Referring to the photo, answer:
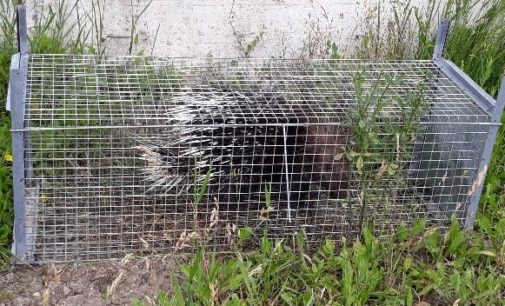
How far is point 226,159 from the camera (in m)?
3.26

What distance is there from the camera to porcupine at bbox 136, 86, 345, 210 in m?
3.19

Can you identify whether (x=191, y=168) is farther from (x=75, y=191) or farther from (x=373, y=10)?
(x=373, y=10)

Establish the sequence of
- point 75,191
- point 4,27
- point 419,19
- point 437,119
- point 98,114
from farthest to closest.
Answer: point 419,19 → point 4,27 → point 437,119 → point 75,191 → point 98,114

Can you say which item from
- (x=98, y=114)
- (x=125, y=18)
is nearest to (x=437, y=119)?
(x=98, y=114)

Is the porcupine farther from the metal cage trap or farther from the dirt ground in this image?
the dirt ground

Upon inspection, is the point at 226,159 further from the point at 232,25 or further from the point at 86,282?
the point at 232,25

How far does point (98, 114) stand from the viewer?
3.11m

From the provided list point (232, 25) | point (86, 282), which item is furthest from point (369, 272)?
point (232, 25)

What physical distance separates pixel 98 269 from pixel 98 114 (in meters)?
0.68

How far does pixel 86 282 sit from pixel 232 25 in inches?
84.1

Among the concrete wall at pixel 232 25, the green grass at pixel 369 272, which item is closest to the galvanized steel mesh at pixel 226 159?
the green grass at pixel 369 272

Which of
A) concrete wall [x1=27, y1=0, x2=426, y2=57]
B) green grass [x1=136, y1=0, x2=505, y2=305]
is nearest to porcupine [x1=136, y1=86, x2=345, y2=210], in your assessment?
Result: green grass [x1=136, y1=0, x2=505, y2=305]

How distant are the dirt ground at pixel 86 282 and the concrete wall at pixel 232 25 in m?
1.78

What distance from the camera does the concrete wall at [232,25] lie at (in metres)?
4.48
